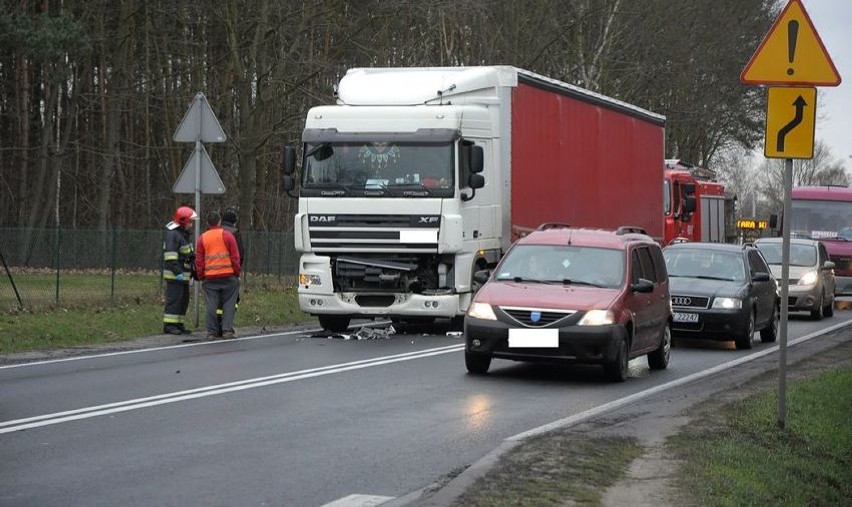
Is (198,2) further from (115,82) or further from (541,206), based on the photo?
(541,206)

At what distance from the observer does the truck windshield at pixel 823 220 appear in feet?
129

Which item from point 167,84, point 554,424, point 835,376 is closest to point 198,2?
point 167,84

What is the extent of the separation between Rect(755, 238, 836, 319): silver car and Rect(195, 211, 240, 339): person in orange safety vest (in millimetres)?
12973

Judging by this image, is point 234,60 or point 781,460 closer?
point 781,460

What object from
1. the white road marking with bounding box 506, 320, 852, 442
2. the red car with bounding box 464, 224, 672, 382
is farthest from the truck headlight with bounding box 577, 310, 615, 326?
the white road marking with bounding box 506, 320, 852, 442

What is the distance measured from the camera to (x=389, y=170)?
2197 cm

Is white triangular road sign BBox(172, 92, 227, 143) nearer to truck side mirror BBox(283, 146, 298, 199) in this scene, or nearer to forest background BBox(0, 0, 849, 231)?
truck side mirror BBox(283, 146, 298, 199)

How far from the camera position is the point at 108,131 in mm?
49406

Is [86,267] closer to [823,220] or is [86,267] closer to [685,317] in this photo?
[685,317]

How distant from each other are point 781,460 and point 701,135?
61542 millimetres

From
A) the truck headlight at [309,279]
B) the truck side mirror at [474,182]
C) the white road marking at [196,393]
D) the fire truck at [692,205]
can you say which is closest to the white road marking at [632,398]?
the white road marking at [196,393]

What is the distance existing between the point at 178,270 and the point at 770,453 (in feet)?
40.2

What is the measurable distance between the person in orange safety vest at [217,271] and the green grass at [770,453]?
908 centimetres

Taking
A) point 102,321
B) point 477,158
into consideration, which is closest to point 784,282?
point 477,158
